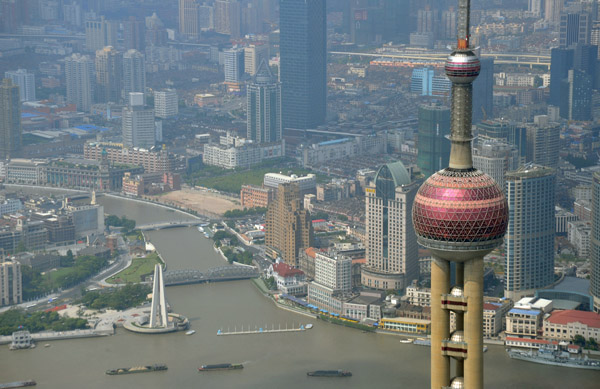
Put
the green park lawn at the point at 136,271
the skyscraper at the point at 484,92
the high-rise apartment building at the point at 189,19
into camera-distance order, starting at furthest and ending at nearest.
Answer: the high-rise apartment building at the point at 189,19
the skyscraper at the point at 484,92
the green park lawn at the point at 136,271

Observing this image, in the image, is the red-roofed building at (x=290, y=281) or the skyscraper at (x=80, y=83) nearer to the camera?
the red-roofed building at (x=290, y=281)

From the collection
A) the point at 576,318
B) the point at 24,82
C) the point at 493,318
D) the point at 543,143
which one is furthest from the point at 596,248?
the point at 24,82

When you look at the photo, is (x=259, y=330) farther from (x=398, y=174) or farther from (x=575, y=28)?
(x=575, y=28)

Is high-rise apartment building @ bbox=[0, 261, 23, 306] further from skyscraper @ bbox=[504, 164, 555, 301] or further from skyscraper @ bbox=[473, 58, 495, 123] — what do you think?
skyscraper @ bbox=[473, 58, 495, 123]

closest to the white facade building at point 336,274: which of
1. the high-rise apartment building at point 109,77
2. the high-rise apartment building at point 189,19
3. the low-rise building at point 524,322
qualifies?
the low-rise building at point 524,322

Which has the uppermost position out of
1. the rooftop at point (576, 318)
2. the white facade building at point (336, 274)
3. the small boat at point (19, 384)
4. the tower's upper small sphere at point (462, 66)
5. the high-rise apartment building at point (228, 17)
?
the tower's upper small sphere at point (462, 66)

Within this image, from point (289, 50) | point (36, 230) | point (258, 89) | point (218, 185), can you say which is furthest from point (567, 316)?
point (289, 50)

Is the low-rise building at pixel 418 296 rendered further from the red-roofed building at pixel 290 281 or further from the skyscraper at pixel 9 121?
the skyscraper at pixel 9 121

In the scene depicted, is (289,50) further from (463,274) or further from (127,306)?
(463,274)
